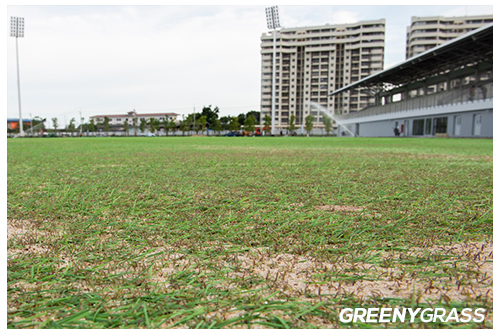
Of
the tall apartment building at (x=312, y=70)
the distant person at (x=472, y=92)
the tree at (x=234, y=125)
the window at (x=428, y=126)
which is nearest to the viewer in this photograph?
the distant person at (x=472, y=92)

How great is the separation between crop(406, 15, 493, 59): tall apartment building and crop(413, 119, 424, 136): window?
57992 millimetres

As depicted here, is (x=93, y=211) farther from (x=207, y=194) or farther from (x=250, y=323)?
(x=250, y=323)

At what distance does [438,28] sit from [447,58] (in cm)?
6530

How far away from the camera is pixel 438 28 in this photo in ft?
281

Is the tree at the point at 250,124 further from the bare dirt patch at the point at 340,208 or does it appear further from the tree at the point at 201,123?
the bare dirt patch at the point at 340,208

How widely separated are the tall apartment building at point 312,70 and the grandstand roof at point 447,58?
4893 centimetres

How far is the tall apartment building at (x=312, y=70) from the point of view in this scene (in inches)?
3656

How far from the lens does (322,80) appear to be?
312 feet

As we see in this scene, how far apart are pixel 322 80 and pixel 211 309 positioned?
326ft

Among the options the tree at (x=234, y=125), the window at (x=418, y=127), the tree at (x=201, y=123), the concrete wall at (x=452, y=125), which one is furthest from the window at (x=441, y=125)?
the tree at (x=201, y=123)

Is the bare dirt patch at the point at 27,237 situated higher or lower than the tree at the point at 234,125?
lower

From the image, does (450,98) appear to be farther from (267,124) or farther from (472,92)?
(267,124)

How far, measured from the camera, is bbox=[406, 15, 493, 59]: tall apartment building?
85.8 meters

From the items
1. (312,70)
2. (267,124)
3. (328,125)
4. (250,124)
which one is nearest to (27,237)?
(250,124)
